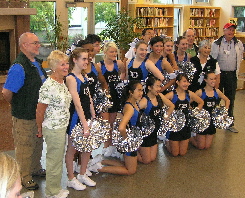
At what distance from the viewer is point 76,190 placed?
344cm

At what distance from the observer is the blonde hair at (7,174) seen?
1.13 metres

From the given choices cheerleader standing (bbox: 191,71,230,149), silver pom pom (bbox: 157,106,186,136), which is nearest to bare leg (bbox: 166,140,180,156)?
silver pom pom (bbox: 157,106,186,136)

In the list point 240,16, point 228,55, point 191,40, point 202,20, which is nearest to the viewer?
point 191,40

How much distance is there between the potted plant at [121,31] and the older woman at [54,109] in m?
6.10

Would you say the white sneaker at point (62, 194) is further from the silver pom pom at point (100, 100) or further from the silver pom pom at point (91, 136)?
the silver pom pom at point (100, 100)

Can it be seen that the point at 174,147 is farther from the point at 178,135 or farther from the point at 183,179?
the point at 183,179

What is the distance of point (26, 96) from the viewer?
328cm

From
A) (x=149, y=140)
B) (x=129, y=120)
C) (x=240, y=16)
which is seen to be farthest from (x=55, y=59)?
→ (x=240, y=16)

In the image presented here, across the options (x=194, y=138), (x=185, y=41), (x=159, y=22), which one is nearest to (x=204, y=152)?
(x=194, y=138)

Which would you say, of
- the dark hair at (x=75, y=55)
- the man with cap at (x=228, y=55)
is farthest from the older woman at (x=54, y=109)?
the man with cap at (x=228, y=55)

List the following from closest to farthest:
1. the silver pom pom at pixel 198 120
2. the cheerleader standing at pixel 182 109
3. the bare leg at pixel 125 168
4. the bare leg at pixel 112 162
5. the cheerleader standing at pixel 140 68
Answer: the bare leg at pixel 125 168 < the bare leg at pixel 112 162 < the cheerleader standing at pixel 140 68 < the cheerleader standing at pixel 182 109 < the silver pom pom at pixel 198 120

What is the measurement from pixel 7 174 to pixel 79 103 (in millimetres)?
2095

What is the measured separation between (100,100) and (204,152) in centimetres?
154

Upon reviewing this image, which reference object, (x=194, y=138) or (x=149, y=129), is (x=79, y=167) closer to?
(x=149, y=129)
